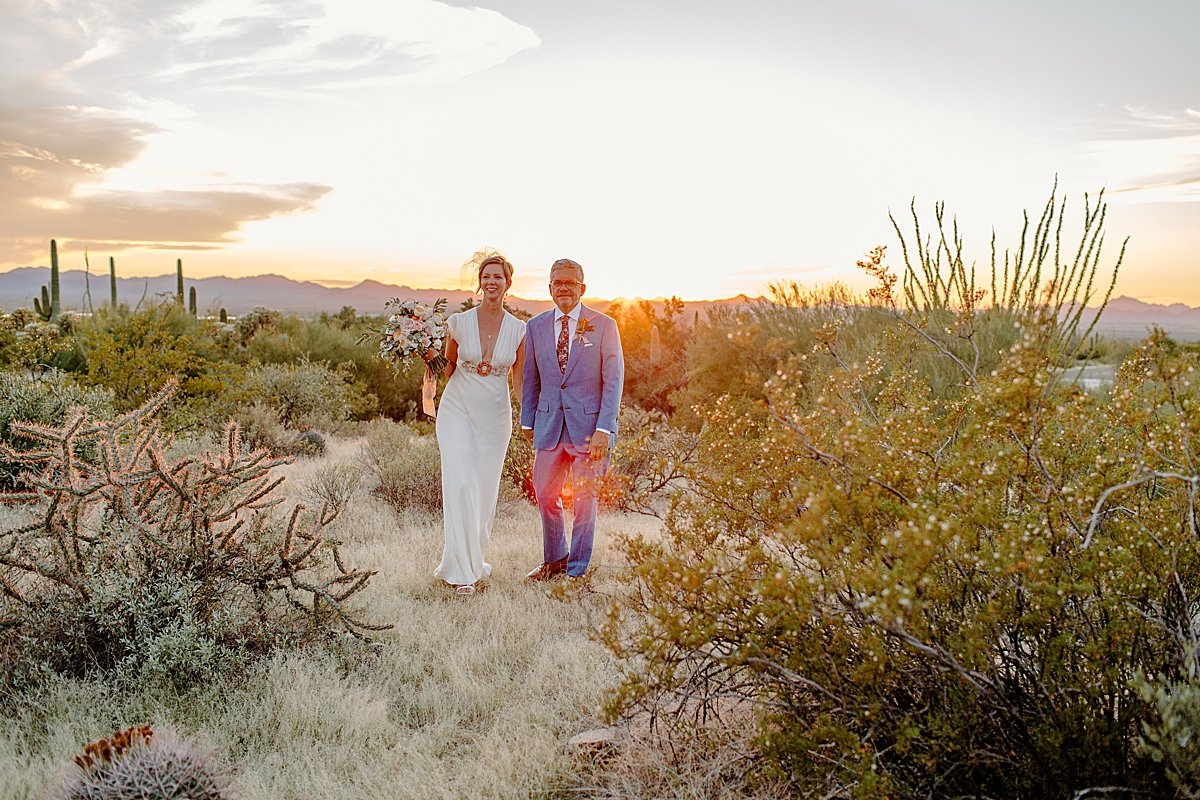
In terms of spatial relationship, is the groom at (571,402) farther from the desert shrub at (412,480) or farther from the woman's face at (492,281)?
the desert shrub at (412,480)

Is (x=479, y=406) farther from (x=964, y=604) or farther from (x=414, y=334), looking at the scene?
(x=964, y=604)

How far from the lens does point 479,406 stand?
252 inches

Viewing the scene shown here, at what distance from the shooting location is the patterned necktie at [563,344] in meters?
6.38

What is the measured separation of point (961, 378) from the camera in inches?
333

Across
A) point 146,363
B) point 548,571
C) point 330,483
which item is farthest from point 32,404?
point 548,571

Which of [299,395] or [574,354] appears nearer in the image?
A: [574,354]

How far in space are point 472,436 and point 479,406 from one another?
224 mm

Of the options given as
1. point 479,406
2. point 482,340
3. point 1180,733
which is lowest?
point 1180,733

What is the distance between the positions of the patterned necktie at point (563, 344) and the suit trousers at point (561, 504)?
0.51 metres

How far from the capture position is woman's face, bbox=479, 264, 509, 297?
6.35 meters

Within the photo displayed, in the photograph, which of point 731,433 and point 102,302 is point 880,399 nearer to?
point 731,433

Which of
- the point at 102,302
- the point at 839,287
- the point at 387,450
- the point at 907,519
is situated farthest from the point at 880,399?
the point at 102,302

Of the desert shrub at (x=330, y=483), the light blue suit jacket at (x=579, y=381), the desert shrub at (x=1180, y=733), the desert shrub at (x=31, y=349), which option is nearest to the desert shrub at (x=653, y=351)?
the desert shrub at (x=330, y=483)

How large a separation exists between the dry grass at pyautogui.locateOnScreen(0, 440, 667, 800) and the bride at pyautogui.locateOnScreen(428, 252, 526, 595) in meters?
0.83
